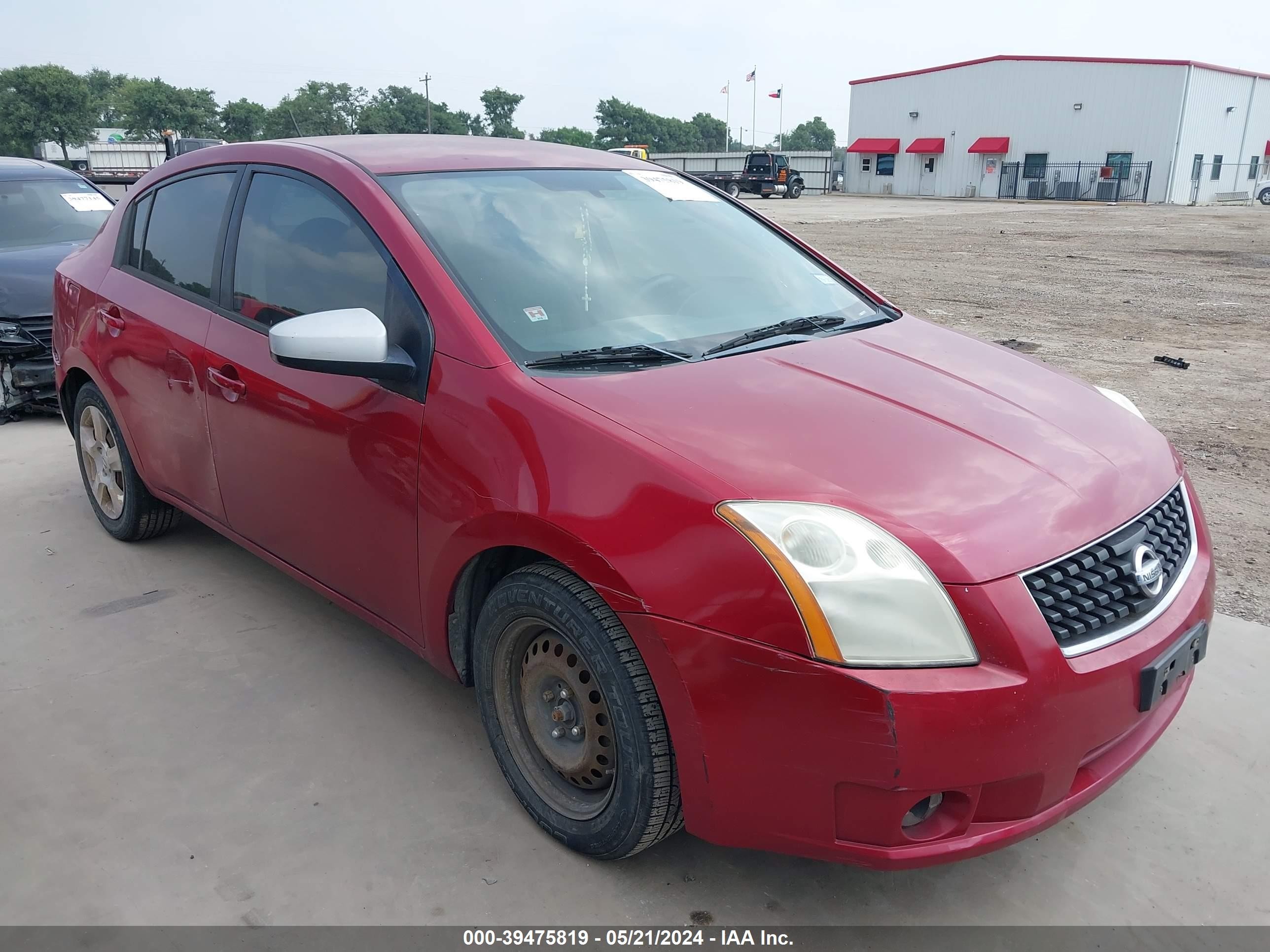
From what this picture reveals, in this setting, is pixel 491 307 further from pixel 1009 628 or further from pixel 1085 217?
pixel 1085 217

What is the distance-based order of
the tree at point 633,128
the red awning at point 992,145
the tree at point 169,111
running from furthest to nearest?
1. the tree at point 633,128
2. the tree at point 169,111
3. the red awning at point 992,145

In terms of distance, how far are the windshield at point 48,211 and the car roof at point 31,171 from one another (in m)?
0.05

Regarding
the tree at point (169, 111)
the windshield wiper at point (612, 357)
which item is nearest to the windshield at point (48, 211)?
the windshield wiper at point (612, 357)

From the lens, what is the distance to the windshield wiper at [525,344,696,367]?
240cm

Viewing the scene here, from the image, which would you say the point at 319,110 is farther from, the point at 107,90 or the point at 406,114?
the point at 107,90

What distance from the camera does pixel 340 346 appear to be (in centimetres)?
241

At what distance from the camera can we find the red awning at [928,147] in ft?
172

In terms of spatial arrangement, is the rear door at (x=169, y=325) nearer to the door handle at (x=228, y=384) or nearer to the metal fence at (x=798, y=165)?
the door handle at (x=228, y=384)

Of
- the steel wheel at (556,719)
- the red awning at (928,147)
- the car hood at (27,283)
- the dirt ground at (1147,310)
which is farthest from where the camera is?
the red awning at (928,147)

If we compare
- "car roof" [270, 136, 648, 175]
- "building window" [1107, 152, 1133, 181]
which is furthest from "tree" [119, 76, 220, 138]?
"car roof" [270, 136, 648, 175]

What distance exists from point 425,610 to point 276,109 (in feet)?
338

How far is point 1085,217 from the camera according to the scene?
29.4 meters

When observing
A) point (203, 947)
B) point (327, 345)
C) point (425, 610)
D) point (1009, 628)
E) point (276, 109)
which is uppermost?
point (276, 109)

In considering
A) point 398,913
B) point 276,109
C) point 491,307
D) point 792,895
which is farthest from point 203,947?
point 276,109
